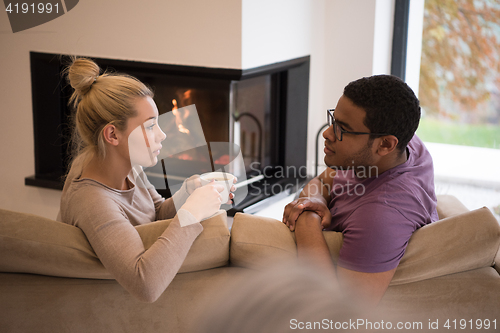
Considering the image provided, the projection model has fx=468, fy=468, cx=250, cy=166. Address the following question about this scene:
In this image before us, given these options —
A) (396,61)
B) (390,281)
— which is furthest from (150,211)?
(396,61)

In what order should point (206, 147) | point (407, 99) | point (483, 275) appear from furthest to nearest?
point (206, 147)
point (407, 99)
point (483, 275)

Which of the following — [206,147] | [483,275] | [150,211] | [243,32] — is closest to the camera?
[483,275]

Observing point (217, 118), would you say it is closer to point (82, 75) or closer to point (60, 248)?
point (82, 75)

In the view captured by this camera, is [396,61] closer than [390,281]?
No

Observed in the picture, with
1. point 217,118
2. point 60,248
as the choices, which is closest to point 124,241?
point 60,248

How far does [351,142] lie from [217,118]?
1349 mm

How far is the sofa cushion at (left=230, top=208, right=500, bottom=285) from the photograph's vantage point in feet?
3.51

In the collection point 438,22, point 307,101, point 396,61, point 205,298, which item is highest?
point 438,22

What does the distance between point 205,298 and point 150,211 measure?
0.50 metres

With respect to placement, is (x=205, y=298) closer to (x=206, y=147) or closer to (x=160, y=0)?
(x=160, y=0)

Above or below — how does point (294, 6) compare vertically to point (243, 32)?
above

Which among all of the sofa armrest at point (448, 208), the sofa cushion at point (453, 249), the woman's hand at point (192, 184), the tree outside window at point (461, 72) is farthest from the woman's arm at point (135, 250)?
the tree outside window at point (461, 72)

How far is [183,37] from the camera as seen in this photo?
2.29 metres

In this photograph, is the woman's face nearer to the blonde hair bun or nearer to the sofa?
the blonde hair bun
